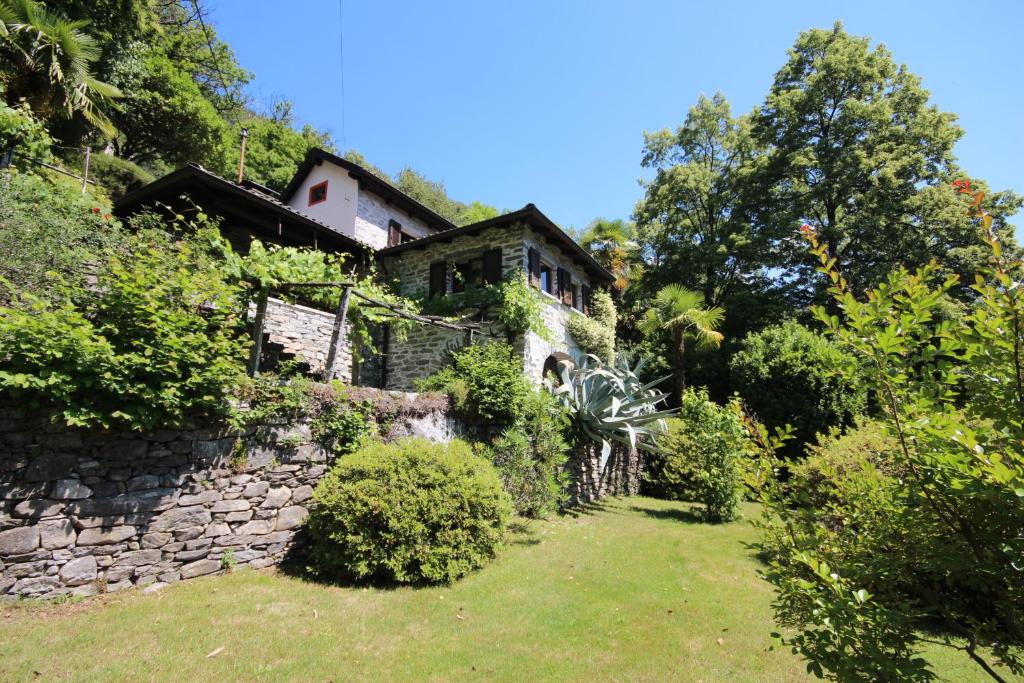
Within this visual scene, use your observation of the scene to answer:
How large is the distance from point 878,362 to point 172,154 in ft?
104

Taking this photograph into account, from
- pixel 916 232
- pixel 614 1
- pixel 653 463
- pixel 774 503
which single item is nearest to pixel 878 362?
pixel 774 503

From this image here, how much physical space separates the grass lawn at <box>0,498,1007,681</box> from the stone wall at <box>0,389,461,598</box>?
1.02 feet

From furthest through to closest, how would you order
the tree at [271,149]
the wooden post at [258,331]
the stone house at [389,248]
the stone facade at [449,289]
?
the tree at [271,149], the stone facade at [449,289], the stone house at [389,248], the wooden post at [258,331]

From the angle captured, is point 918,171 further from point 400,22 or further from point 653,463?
point 400,22

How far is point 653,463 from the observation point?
14656 millimetres

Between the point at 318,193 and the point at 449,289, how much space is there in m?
7.50

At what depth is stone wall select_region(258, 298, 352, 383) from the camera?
38.4 feet

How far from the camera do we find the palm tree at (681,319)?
1681cm

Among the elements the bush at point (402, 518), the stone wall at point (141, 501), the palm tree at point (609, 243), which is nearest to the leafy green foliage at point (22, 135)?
the stone wall at point (141, 501)

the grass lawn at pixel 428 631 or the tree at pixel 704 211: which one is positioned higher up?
the tree at pixel 704 211

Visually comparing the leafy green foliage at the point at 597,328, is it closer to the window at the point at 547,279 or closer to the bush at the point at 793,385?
the window at the point at 547,279

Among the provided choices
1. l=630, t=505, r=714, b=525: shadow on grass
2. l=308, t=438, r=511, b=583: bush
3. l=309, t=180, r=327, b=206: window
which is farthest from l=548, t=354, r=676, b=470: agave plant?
l=309, t=180, r=327, b=206: window

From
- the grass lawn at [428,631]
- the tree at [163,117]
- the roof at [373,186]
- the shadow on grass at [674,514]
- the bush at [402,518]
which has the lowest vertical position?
the grass lawn at [428,631]

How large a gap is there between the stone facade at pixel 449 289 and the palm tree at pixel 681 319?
148 inches
